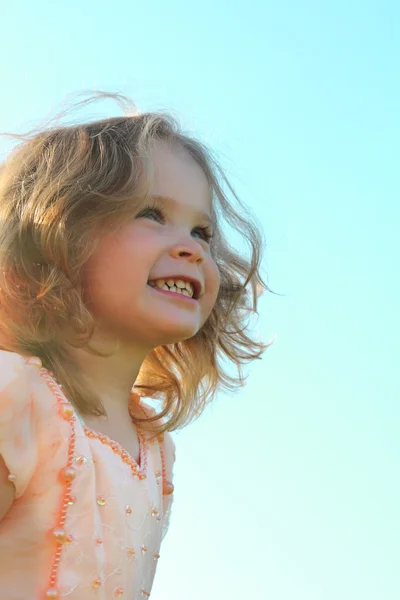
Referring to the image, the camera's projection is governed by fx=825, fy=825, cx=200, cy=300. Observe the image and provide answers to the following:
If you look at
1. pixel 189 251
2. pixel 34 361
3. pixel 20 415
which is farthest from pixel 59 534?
pixel 189 251

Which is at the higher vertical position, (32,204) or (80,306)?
(32,204)

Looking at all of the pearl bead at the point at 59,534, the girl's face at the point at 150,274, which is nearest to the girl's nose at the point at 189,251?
the girl's face at the point at 150,274

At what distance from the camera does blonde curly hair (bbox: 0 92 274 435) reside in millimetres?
2303

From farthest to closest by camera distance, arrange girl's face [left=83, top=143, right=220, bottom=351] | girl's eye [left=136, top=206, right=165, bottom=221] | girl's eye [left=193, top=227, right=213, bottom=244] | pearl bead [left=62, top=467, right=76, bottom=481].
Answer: girl's eye [left=193, top=227, right=213, bottom=244] → girl's eye [left=136, top=206, right=165, bottom=221] → girl's face [left=83, top=143, right=220, bottom=351] → pearl bead [left=62, top=467, right=76, bottom=481]

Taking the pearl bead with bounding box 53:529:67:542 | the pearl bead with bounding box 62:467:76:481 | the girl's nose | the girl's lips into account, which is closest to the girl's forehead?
the girl's nose

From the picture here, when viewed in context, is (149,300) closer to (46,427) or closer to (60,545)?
(46,427)

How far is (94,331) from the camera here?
233 centimetres

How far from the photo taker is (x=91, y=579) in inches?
78.8

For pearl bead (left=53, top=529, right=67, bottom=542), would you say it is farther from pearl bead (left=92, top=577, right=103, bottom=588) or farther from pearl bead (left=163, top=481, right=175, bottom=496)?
pearl bead (left=163, top=481, right=175, bottom=496)

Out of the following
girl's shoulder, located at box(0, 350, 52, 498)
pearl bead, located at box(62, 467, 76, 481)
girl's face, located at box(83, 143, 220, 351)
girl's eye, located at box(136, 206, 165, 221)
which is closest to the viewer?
girl's shoulder, located at box(0, 350, 52, 498)

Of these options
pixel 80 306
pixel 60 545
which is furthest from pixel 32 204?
pixel 60 545

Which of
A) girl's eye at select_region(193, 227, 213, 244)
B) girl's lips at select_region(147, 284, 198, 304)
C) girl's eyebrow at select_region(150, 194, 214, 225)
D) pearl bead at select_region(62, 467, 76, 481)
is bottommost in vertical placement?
pearl bead at select_region(62, 467, 76, 481)

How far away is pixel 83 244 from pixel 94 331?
25 cm

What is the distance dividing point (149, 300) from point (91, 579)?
75cm
